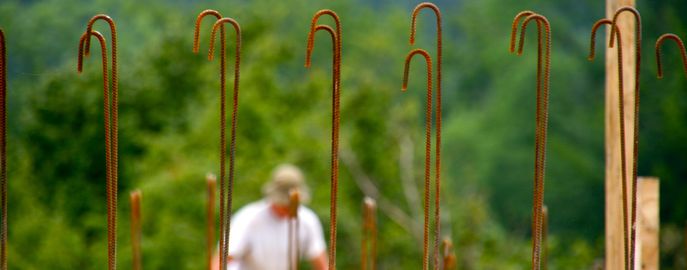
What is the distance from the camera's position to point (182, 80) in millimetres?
12391

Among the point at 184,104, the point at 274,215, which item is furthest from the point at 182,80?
the point at 274,215

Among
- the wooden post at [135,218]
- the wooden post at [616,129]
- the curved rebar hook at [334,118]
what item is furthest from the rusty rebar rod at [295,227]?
the wooden post at [616,129]

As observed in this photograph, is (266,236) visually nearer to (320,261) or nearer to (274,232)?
(274,232)

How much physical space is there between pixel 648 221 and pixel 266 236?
1.60 metres

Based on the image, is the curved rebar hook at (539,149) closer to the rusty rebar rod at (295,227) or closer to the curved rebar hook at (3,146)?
the rusty rebar rod at (295,227)

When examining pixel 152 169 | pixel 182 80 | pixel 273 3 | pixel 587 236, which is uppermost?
pixel 273 3

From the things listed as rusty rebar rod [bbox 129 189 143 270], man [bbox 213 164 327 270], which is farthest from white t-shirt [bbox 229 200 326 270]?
rusty rebar rod [bbox 129 189 143 270]

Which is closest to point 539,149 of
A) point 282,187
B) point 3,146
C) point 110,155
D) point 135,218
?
point 110,155

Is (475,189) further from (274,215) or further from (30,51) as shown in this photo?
(274,215)

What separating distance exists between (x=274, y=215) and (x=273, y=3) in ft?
40.9

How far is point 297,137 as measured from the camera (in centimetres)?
1093

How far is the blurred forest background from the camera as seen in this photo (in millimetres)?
9961

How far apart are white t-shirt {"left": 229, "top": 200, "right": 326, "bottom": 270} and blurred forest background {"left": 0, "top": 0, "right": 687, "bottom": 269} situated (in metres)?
5.49

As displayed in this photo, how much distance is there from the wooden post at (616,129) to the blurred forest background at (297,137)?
23.4 feet
